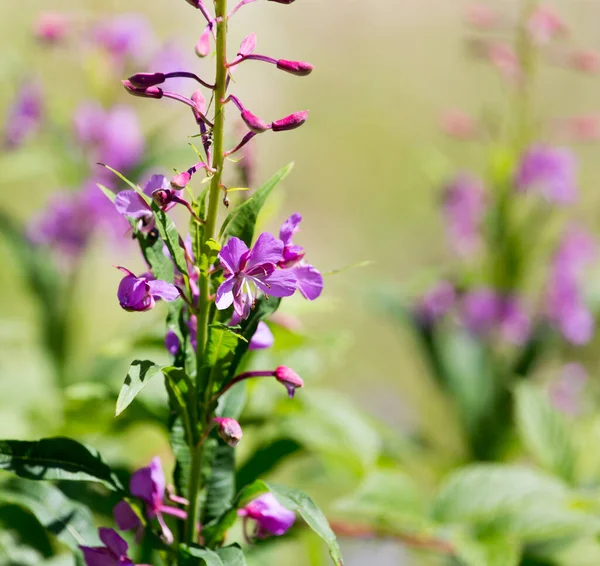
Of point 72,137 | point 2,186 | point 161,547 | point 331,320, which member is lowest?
point 331,320

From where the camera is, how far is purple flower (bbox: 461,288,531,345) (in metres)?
2.25

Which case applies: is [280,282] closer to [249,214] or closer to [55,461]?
[249,214]

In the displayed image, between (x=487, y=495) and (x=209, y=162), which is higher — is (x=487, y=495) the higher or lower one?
the lower one

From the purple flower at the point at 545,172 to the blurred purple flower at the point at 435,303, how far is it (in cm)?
34

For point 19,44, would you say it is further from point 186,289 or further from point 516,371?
point 186,289

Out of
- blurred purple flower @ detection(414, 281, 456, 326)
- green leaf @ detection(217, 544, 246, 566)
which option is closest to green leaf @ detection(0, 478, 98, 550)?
green leaf @ detection(217, 544, 246, 566)

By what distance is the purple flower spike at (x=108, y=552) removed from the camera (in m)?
0.96

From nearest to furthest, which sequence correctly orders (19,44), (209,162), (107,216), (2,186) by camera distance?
1. (209,162)
2. (107,216)
3. (2,186)
4. (19,44)

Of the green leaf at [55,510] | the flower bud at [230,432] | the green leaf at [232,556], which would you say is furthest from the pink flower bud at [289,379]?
the green leaf at [55,510]

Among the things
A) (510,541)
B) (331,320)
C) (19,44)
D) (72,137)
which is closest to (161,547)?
(510,541)

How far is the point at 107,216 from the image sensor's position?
2215mm

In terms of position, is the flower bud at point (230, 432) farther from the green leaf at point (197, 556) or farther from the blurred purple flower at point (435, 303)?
the blurred purple flower at point (435, 303)

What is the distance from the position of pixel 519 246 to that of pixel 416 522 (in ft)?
3.56

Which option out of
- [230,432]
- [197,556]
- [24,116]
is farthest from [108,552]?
[24,116]
